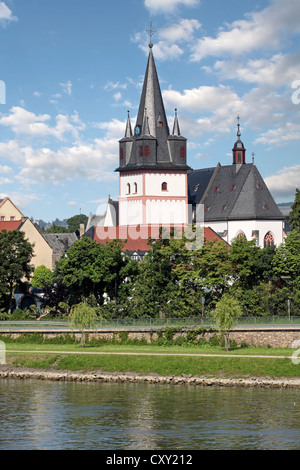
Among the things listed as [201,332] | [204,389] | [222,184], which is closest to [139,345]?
[201,332]

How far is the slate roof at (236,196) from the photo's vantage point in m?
107

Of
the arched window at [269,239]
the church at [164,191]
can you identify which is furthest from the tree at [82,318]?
the arched window at [269,239]

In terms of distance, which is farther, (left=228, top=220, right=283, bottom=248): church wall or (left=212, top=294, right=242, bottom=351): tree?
(left=228, top=220, right=283, bottom=248): church wall

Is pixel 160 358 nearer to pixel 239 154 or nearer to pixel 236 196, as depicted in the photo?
pixel 236 196

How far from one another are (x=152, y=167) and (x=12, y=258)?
109 ft

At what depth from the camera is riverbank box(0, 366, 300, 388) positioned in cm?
4762

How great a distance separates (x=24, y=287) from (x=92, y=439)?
149 ft

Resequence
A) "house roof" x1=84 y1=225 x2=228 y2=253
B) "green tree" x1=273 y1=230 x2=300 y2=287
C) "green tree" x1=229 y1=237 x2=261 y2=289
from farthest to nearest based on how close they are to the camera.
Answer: "house roof" x1=84 y1=225 x2=228 y2=253, "green tree" x1=229 y1=237 x2=261 y2=289, "green tree" x1=273 y1=230 x2=300 y2=287

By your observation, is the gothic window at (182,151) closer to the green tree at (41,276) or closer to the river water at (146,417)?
the green tree at (41,276)

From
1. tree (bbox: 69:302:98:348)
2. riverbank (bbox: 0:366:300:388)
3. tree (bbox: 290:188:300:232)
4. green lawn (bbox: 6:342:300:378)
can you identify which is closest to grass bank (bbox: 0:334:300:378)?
green lawn (bbox: 6:342:300:378)

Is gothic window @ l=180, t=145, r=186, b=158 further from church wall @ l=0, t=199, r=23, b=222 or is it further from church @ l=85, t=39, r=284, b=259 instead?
church wall @ l=0, t=199, r=23, b=222

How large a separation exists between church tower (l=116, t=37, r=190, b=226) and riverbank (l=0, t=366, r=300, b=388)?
5466 cm

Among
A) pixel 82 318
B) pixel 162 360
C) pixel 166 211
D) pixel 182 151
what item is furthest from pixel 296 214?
pixel 162 360

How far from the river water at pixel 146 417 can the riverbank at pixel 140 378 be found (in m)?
1.04
